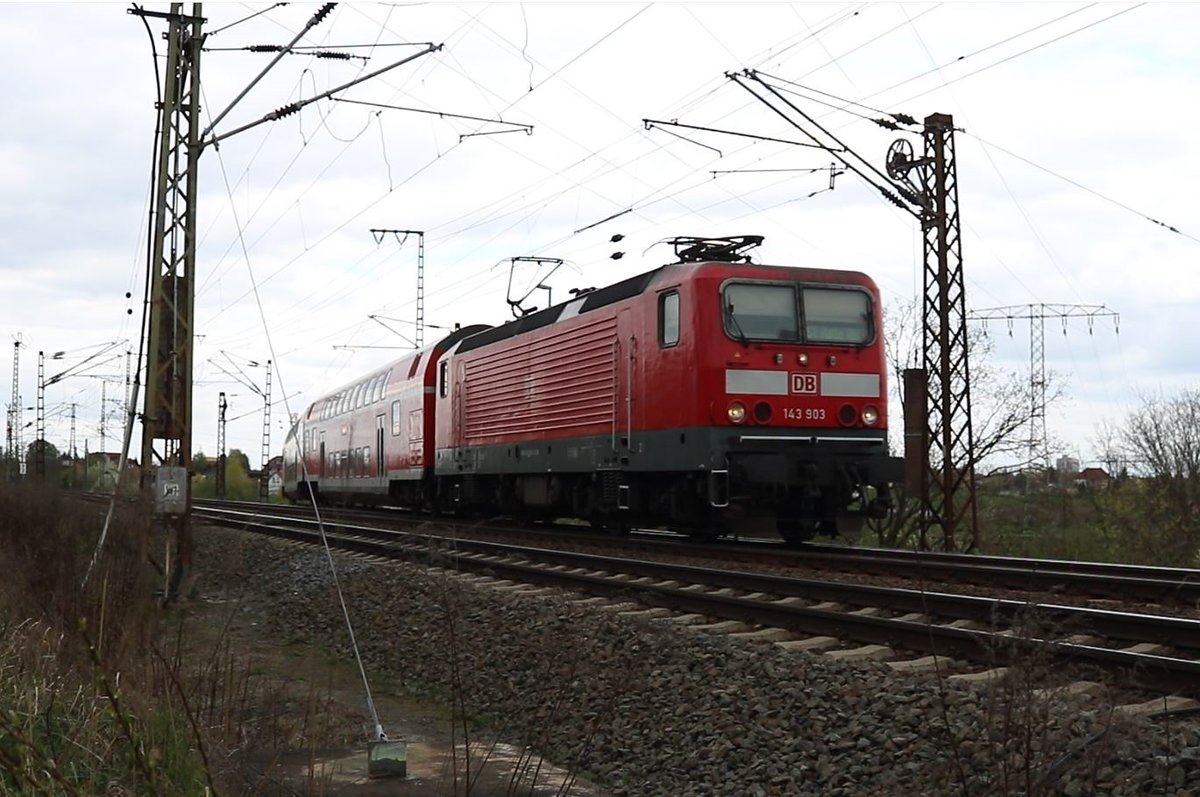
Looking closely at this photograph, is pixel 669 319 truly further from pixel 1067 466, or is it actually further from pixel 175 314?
pixel 1067 466

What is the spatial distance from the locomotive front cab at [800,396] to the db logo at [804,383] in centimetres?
1

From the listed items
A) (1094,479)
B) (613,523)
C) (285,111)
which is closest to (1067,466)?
(1094,479)

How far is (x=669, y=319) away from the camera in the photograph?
46.3 feet

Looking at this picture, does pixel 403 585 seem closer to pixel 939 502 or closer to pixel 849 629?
pixel 849 629

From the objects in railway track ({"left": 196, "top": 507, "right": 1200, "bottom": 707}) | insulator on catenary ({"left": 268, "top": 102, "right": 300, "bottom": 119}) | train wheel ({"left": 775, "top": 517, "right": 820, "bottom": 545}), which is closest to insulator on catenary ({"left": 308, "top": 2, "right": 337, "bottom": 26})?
insulator on catenary ({"left": 268, "top": 102, "right": 300, "bottom": 119})

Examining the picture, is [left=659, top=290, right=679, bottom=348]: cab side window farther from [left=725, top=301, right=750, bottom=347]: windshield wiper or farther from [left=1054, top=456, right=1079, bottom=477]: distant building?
[left=1054, top=456, right=1079, bottom=477]: distant building

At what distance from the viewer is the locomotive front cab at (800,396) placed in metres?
13.3

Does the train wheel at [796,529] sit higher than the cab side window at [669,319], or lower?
lower

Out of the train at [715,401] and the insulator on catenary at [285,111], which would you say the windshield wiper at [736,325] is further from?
the insulator on catenary at [285,111]

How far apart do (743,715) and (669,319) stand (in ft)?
26.8

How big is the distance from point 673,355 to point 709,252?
1.87 m

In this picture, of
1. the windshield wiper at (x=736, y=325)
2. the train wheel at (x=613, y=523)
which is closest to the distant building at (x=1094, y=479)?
the train wheel at (x=613, y=523)

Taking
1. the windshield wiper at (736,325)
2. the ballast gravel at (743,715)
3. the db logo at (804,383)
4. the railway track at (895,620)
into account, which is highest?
the windshield wiper at (736,325)

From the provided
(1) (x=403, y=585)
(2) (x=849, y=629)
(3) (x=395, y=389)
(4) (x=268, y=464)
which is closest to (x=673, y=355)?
(1) (x=403, y=585)
